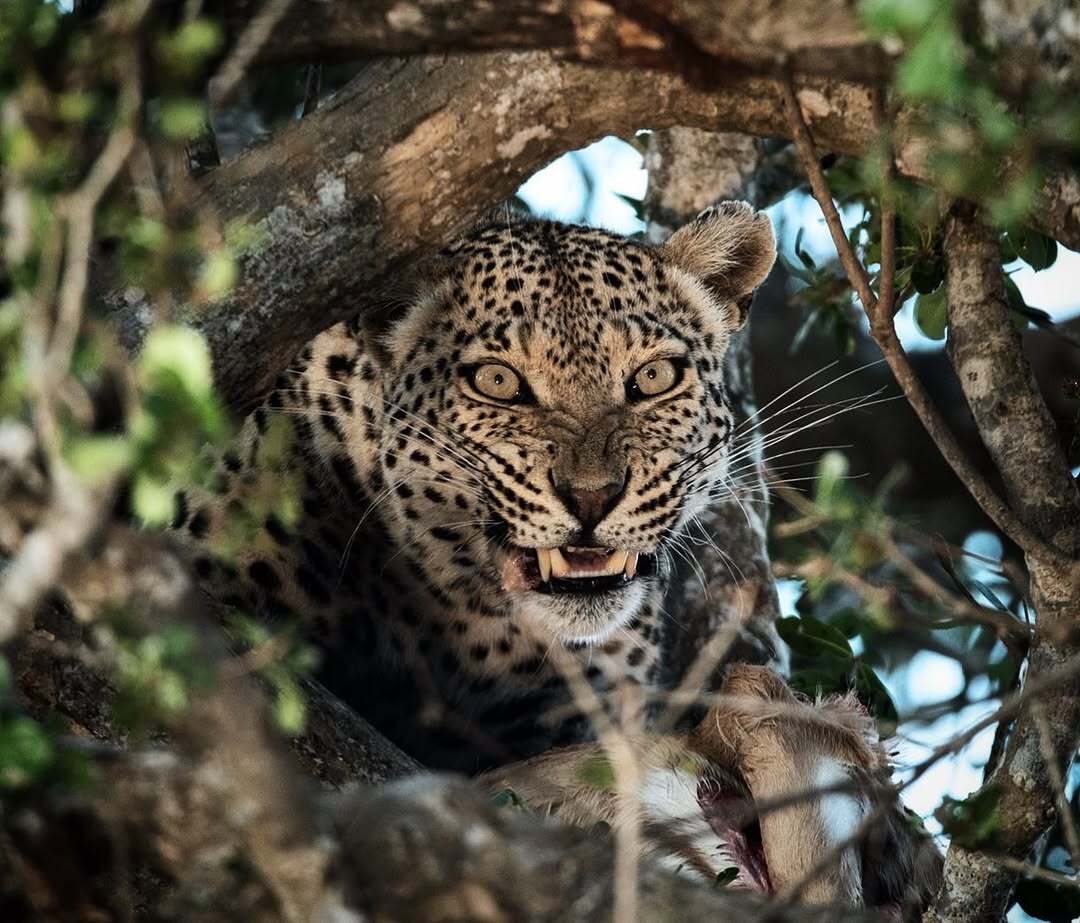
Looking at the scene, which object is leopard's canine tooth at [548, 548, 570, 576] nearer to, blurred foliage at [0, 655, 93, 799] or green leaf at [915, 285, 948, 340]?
green leaf at [915, 285, 948, 340]

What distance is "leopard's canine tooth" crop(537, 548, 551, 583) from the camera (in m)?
5.93

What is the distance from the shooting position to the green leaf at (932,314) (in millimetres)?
5488

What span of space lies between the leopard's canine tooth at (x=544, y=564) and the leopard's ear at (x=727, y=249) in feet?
4.29

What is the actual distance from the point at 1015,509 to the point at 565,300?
1.95m

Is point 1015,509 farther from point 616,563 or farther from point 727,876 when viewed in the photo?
point 616,563

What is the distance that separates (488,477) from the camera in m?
5.89

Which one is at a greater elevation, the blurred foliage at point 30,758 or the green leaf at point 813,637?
the green leaf at point 813,637

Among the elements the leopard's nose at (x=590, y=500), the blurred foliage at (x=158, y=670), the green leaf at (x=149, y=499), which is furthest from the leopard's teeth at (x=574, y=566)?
the green leaf at (x=149, y=499)

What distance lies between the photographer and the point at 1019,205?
3.06 meters

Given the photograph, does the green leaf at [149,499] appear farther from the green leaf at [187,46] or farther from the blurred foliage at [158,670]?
the green leaf at [187,46]

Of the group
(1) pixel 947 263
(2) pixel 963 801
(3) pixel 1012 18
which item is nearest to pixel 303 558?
(1) pixel 947 263

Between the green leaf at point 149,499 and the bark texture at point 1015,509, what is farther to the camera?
the bark texture at point 1015,509

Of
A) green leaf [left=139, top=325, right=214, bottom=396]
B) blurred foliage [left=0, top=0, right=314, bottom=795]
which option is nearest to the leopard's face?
blurred foliage [left=0, top=0, right=314, bottom=795]

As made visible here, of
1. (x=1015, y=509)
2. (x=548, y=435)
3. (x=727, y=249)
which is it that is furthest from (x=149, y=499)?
(x=727, y=249)
